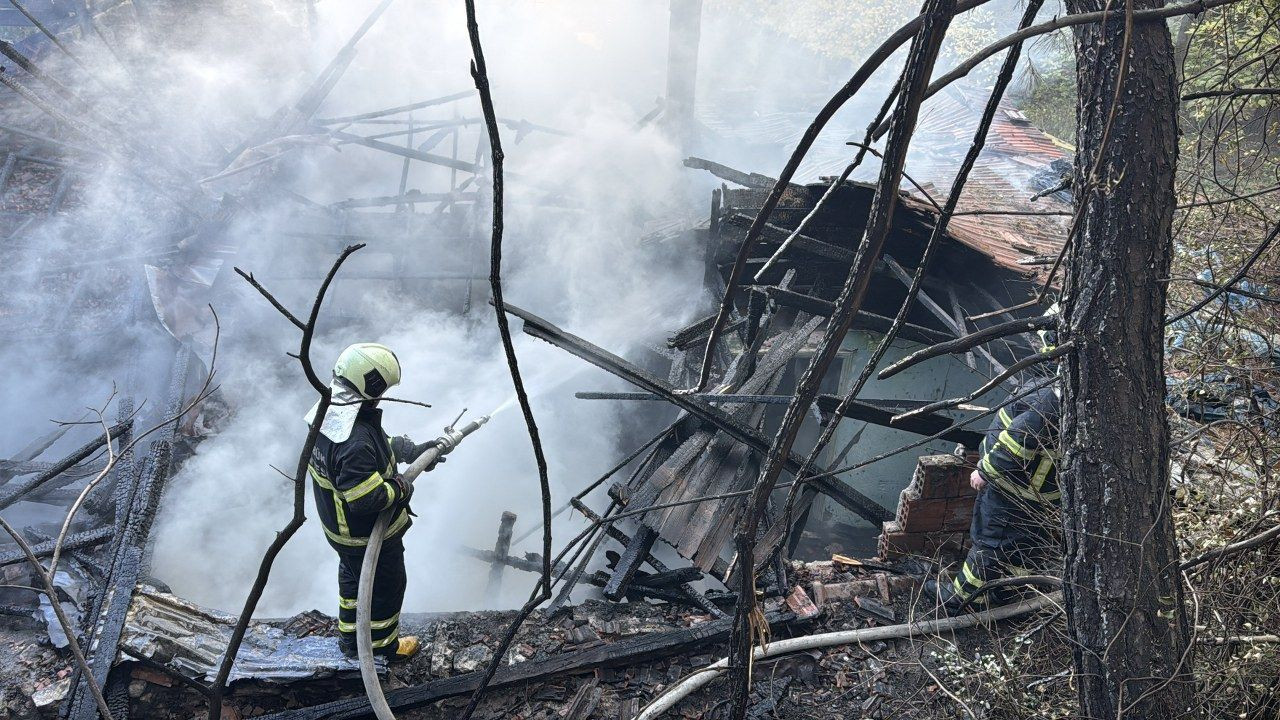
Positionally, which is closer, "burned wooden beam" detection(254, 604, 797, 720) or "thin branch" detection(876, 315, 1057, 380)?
"thin branch" detection(876, 315, 1057, 380)

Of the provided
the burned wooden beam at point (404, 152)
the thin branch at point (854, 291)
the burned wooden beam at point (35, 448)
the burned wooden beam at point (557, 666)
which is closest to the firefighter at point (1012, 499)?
the burned wooden beam at point (557, 666)

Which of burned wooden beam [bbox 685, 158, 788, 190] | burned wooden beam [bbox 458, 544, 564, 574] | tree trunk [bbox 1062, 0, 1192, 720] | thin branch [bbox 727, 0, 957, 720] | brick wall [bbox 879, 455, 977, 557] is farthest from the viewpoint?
burned wooden beam [bbox 685, 158, 788, 190]

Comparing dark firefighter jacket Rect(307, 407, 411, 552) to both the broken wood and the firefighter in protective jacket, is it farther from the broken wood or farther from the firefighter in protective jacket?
the broken wood

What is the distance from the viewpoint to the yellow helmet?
3.82m

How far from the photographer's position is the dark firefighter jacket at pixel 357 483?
3680 mm

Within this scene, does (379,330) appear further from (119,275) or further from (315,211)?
(119,275)

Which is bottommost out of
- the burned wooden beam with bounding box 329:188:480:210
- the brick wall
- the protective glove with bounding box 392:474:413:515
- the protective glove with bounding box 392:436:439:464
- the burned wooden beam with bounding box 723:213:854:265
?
the brick wall

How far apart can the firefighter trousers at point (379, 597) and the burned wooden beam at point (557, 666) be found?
12.6 inches

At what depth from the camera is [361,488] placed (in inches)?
145

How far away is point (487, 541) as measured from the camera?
8383 mm

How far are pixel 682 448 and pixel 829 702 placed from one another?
6.62 feet

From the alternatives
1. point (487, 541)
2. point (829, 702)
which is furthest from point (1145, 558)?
point (487, 541)

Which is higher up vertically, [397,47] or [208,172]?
[397,47]

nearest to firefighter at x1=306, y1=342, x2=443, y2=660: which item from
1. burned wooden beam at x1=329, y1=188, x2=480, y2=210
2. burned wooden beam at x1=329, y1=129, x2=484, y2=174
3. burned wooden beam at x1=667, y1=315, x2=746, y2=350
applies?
burned wooden beam at x1=667, y1=315, x2=746, y2=350
